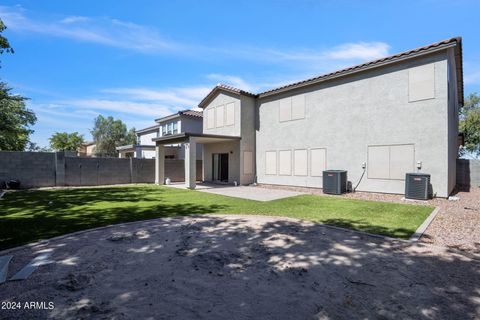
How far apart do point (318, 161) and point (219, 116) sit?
8658 mm

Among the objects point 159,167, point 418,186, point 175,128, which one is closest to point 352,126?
point 418,186

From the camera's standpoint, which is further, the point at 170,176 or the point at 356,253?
the point at 170,176

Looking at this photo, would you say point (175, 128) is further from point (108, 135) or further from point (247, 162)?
point (108, 135)

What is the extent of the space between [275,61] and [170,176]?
41.0ft

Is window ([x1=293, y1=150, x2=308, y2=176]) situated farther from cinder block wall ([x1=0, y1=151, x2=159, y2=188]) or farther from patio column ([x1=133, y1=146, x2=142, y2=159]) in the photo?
patio column ([x1=133, y1=146, x2=142, y2=159])

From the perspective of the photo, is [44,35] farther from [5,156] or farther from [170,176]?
[170,176]

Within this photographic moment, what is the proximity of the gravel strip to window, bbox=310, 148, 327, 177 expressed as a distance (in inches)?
134

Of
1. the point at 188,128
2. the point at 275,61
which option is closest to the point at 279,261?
the point at 275,61

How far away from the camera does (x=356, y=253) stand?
4.74 meters

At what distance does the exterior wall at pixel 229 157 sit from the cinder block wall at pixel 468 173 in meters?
14.5

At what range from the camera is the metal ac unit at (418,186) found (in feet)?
34.7

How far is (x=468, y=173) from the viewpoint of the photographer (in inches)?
623

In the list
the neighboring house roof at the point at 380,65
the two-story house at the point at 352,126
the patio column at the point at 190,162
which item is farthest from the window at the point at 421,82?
the patio column at the point at 190,162

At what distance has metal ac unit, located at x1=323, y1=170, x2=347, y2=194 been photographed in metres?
12.9
